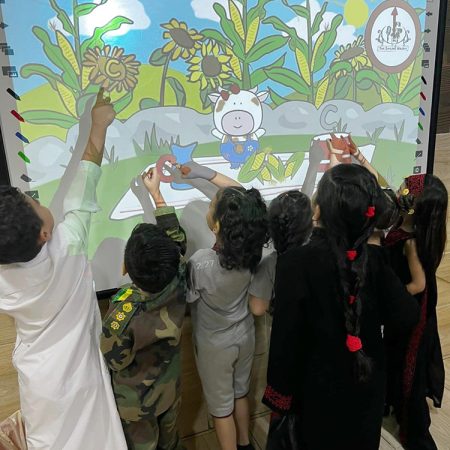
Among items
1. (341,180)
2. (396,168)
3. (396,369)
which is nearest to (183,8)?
(341,180)

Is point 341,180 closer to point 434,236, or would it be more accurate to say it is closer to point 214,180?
point 434,236

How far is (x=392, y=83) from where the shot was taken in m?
1.86

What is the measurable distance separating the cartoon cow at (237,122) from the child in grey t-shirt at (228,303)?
1.01 ft

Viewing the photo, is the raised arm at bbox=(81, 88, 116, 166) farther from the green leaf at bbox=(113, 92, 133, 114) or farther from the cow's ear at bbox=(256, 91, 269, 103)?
the cow's ear at bbox=(256, 91, 269, 103)

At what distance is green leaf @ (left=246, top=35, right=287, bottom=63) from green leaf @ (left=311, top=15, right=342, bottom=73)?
136 millimetres

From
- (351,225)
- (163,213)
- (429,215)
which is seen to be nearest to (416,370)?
(429,215)

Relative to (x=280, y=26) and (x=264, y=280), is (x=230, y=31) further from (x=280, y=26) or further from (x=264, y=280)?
(x=264, y=280)

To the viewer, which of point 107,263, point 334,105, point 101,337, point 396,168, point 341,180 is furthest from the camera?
point 396,168

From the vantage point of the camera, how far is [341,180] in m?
1.10

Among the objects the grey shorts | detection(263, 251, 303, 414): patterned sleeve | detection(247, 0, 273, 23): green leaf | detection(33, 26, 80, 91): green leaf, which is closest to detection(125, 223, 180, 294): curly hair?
detection(263, 251, 303, 414): patterned sleeve

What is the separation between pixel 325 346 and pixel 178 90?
87cm

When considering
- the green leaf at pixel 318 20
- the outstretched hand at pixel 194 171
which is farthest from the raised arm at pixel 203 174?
the green leaf at pixel 318 20

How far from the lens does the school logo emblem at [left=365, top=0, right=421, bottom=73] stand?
1768mm

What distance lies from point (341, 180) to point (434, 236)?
1.55 ft
